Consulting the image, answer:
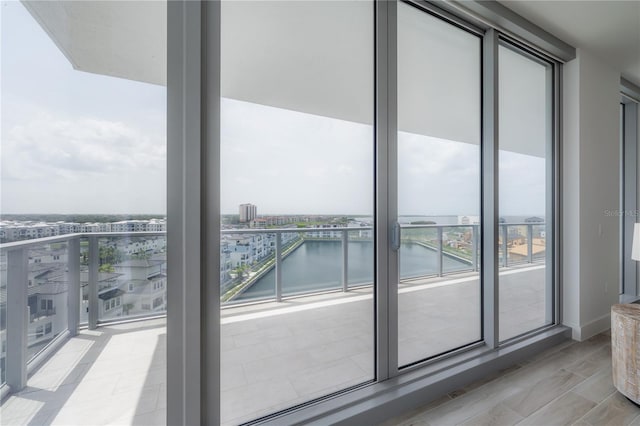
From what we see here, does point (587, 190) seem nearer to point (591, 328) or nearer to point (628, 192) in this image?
point (591, 328)

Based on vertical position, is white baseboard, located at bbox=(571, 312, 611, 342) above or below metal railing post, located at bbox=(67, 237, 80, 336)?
below

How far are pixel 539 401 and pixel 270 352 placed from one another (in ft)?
5.99

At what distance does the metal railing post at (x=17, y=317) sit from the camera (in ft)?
3.35

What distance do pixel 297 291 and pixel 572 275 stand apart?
2706 mm

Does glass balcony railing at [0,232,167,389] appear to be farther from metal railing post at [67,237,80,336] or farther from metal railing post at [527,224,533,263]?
metal railing post at [527,224,533,263]

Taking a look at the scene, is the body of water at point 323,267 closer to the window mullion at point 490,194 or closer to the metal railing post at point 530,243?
the window mullion at point 490,194

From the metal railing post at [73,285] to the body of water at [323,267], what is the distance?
755 millimetres

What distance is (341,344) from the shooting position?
211 centimetres

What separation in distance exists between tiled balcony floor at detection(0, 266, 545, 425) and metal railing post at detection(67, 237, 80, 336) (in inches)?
2.5

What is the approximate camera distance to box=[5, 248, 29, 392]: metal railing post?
102cm

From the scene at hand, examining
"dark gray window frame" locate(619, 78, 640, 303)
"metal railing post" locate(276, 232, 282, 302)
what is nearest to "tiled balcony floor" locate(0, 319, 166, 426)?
"metal railing post" locate(276, 232, 282, 302)

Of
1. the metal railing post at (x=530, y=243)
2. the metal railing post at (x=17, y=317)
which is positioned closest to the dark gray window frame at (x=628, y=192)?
the metal railing post at (x=530, y=243)

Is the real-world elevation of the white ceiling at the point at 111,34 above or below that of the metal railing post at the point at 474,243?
above

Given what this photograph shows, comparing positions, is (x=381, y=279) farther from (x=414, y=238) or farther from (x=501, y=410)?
(x=501, y=410)
